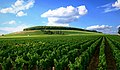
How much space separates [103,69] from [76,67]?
259 cm

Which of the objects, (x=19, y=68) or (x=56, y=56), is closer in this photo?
(x=19, y=68)

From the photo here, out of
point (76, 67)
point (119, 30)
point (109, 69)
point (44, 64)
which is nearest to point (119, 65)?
point (109, 69)

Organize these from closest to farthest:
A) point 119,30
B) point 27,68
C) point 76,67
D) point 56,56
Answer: point 76,67, point 27,68, point 56,56, point 119,30

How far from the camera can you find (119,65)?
65.6 ft

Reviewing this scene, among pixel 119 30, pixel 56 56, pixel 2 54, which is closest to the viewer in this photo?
pixel 56 56

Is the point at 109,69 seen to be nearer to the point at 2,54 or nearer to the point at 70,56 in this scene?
the point at 70,56

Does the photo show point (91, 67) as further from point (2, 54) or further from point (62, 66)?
point (2, 54)

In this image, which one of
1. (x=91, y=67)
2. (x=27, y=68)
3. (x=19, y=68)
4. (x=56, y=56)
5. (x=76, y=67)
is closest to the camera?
(x=76, y=67)

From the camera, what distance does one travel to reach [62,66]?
62.5 feet

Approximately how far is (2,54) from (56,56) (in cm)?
683

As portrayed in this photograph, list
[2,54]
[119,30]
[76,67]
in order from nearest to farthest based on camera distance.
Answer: [76,67] → [2,54] → [119,30]

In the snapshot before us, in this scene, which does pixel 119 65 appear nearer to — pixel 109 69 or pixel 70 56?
pixel 109 69

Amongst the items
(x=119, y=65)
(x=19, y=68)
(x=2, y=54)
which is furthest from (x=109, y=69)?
(x=2, y=54)

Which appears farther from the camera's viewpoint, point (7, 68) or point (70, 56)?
point (70, 56)
